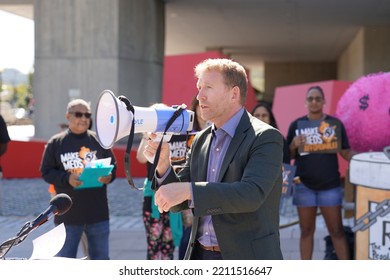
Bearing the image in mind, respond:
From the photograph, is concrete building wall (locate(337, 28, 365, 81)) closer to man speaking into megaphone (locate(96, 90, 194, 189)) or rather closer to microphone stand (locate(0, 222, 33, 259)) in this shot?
man speaking into megaphone (locate(96, 90, 194, 189))

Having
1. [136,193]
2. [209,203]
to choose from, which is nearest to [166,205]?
[209,203]

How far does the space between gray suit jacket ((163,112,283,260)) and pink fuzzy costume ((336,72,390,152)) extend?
10.3ft

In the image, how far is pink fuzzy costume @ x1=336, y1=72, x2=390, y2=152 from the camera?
17.2ft

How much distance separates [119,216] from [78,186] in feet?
14.0

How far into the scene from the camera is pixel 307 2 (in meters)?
16.6

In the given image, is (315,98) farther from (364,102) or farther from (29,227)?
(29,227)

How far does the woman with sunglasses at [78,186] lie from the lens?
4.52 m

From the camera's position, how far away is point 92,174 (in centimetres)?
434

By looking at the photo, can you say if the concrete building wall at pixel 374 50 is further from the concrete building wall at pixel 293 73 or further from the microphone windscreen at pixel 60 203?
the microphone windscreen at pixel 60 203

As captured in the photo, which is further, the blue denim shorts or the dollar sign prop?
the dollar sign prop

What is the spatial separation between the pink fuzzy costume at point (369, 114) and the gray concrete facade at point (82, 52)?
32.4ft

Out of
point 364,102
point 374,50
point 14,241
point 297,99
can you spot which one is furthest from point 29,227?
point 374,50

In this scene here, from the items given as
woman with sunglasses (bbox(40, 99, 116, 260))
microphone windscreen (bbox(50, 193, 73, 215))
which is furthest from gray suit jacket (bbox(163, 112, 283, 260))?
woman with sunglasses (bbox(40, 99, 116, 260))

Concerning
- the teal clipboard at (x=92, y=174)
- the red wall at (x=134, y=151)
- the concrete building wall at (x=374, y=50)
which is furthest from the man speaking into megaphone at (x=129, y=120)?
the concrete building wall at (x=374, y=50)
